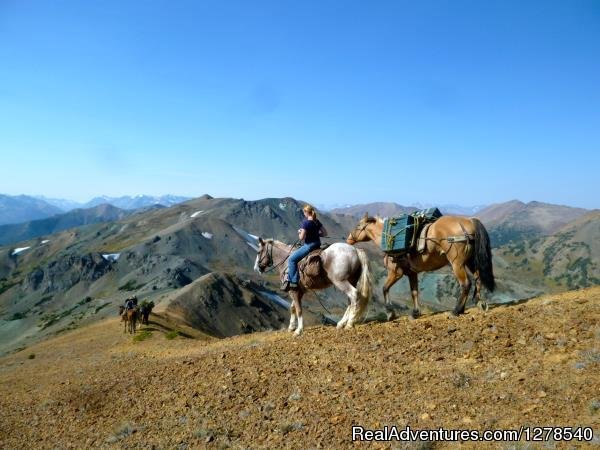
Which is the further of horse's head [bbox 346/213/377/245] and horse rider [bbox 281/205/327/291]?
horse's head [bbox 346/213/377/245]

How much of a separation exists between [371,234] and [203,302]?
31.9 metres

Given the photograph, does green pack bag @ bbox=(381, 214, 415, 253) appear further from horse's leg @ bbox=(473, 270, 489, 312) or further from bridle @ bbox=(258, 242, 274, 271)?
bridle @ bbox=(258, 242, 274, 271)

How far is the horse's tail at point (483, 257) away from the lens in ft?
41.8

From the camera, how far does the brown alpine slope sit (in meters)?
6.80

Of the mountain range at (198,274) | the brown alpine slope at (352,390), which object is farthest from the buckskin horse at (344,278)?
the mountain range at (198,274)

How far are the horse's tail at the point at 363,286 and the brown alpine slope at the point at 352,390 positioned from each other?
57 centimetres

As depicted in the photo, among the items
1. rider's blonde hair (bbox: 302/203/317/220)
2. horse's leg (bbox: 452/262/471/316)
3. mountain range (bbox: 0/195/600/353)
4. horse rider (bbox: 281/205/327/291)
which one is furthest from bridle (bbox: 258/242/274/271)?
horse's leg (bbox: 452/262/471/316)

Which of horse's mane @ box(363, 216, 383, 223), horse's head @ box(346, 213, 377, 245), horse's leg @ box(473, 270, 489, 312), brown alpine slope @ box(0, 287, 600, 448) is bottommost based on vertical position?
brown alpine slope @ box(0, 287, 600, 448)

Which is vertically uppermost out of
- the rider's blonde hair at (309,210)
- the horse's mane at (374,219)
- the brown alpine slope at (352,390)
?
the rider's blonde hair at (309,210)

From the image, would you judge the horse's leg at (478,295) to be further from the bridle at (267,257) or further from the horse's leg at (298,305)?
the bridle at (267,257)

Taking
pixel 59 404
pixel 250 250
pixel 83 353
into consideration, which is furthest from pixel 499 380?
pixel 250 250

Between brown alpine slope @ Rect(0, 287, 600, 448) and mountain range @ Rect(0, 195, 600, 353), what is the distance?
2.61 metres

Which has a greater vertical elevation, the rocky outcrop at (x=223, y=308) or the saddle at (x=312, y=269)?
the saddle at (x=312, y=269)

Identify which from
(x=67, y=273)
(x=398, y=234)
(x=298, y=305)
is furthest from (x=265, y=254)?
(x=67, y=273)
